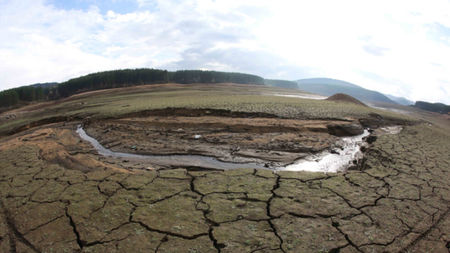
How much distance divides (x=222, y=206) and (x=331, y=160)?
456 cm

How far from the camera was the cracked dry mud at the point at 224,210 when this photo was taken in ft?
10.2

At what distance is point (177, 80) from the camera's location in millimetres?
64312

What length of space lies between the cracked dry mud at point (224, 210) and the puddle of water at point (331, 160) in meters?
0.84

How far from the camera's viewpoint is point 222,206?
153 inches

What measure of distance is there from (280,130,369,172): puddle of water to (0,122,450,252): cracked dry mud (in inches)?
33.1

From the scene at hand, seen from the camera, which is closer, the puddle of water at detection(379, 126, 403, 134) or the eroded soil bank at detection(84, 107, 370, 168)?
the eroded soil bank at detection(84, 107, 370, 168)

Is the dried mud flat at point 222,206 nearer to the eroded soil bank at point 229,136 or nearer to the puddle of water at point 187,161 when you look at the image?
the eroded soil bank at point 229,136

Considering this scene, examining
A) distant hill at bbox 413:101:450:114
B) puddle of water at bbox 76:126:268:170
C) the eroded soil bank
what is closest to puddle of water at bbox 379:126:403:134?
Answer: the eroded soil bank

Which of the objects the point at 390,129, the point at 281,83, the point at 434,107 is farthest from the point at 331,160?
the point at 281,83

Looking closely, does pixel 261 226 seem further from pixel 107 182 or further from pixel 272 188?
pixel 107 182

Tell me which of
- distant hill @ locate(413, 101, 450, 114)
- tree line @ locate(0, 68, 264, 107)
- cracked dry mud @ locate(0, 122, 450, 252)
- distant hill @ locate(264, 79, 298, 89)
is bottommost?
cracked dry mud @ locate(0, 122, 450, 252)

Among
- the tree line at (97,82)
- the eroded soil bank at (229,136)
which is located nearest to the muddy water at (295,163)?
the eroded soil bank at (229,136)

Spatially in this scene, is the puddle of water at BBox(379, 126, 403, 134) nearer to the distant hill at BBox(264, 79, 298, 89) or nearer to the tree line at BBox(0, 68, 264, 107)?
the tree line at BBox(0, 68, 264, 107)

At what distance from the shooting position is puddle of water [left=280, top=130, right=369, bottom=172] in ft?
20.5
